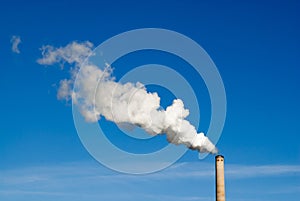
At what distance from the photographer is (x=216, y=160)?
57688 millimetres

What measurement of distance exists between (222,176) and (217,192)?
2131mm

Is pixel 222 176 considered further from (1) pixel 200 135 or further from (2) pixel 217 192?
(1) pixel 200 135

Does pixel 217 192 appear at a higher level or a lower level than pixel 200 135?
lower

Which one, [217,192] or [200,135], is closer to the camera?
[217,192]

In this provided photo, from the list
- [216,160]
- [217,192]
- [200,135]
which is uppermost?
[200,135]

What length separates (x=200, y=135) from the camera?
200 feet

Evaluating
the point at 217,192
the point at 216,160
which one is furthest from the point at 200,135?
the point at 217,192

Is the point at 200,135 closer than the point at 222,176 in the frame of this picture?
No

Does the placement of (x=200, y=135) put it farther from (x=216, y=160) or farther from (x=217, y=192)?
(x=217, y=192)

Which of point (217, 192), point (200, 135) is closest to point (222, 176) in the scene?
point (217, 192)

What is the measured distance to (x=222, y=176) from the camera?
184 feet

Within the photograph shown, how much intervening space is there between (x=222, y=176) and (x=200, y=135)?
7038 millimetres

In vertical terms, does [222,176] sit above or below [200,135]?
below

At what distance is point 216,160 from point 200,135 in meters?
4.63
